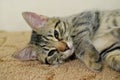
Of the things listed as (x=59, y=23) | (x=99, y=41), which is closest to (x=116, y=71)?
(x=99, y=41)

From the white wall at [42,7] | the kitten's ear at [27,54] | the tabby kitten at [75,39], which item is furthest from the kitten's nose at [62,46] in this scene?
the white wall at [42,7]

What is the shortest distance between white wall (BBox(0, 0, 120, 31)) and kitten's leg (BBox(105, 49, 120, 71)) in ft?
1.65

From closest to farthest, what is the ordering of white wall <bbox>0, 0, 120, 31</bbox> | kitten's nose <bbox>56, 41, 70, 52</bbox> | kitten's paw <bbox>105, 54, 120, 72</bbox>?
kitten's paw <bbox>105, 54, 120, 72</bbox> < kitten's nose <bbox>56, 41, 70, 52</bbox> < white wall <bbox>0, 0, 120, 31</bbox>

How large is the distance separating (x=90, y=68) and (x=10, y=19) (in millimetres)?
878

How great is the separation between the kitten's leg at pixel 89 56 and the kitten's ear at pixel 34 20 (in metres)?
0.28

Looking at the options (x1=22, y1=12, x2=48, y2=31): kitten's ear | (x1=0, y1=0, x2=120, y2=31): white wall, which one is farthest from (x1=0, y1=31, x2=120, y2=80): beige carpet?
(x1=0, y1=0, x2=120, y2=31): white wall

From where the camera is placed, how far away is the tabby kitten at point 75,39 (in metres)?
1.21

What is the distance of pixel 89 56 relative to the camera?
3.78ft

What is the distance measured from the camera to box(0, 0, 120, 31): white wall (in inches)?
64.9

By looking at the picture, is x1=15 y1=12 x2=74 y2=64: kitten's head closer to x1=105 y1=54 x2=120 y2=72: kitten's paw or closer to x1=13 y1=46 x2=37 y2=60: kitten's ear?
x1=13 y1=46 x2=37 y2=60: kitten's ear

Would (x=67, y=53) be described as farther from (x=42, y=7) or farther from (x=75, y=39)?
(x=42, y=7)

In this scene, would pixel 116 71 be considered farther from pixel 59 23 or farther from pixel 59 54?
pixel 59 23

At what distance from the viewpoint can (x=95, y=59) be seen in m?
1.15

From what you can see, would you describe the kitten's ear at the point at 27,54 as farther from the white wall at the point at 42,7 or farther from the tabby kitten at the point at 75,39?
the white wall at the point at 42,7
